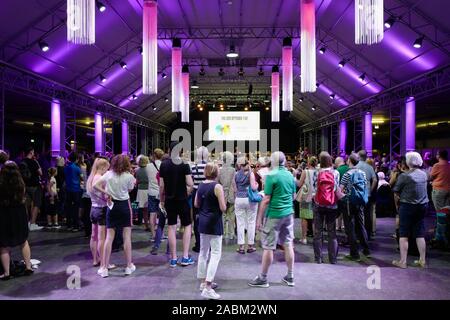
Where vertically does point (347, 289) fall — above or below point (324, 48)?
below

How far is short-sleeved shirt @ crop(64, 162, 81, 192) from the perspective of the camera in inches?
271

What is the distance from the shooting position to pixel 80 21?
4.21 metres

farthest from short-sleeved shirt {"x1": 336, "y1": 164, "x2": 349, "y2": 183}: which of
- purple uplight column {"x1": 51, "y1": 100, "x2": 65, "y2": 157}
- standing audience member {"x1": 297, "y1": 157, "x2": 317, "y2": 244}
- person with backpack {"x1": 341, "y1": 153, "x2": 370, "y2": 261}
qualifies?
purple uplight column {"x1": 51, "y1": 100, "x2": 65, "y2": 157}

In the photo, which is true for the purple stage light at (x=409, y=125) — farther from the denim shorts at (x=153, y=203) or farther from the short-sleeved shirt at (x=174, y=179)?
the short-sleeved shirt at (x=174, y=179)

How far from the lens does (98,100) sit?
532 inches

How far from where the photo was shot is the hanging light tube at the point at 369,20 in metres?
4.20

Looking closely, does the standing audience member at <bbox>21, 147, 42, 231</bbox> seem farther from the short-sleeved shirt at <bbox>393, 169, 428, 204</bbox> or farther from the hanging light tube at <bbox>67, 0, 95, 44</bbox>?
the short-sleeved shirt at <bbox>393, 169, 428, 204</bbox>

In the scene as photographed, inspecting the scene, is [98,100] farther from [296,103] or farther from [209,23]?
[296,103]

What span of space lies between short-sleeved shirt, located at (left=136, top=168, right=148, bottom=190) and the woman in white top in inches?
88.5

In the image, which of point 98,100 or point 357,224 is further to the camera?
point 98,100
